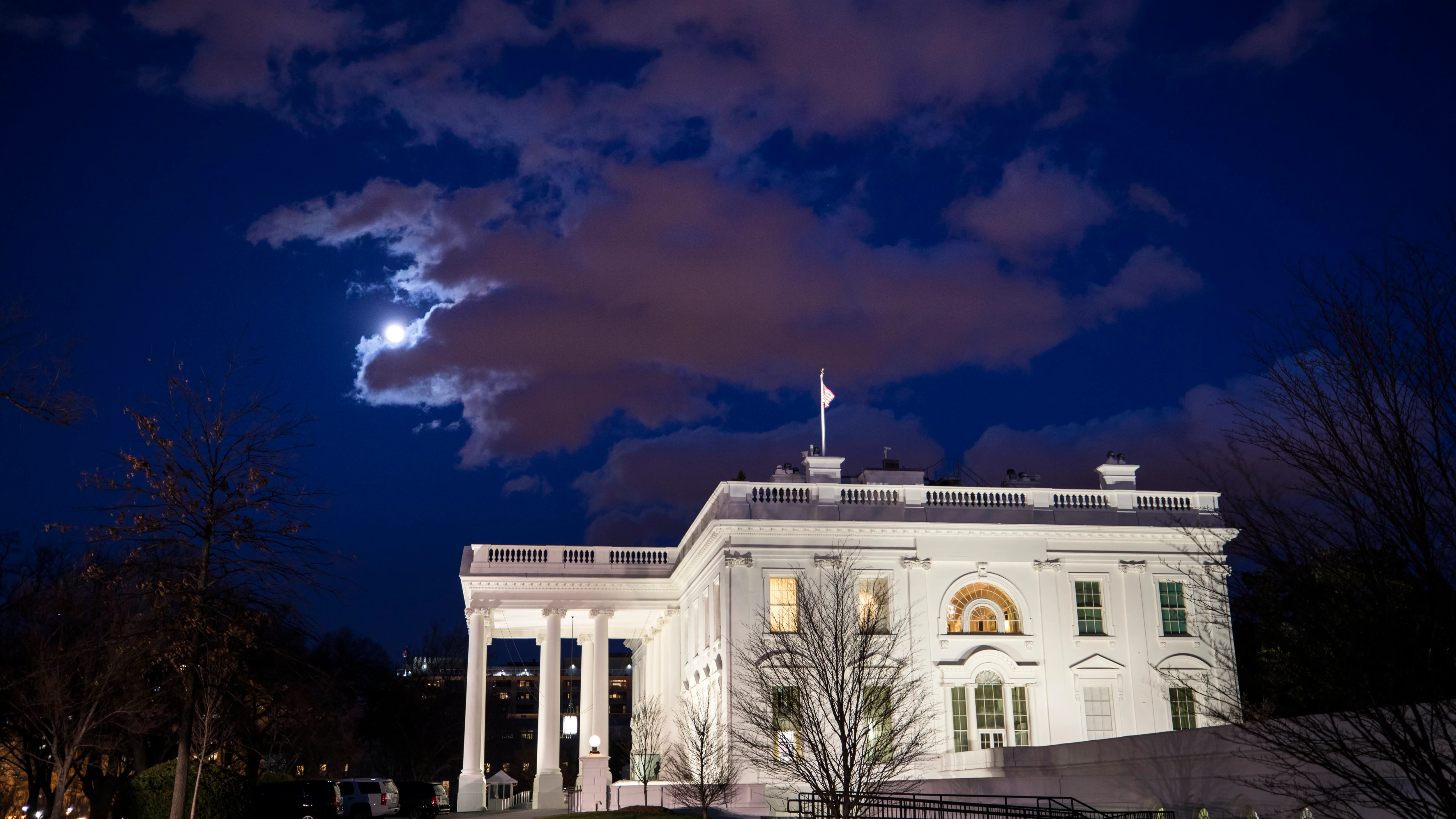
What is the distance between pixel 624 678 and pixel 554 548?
134 m

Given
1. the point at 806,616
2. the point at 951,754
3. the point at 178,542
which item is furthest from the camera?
the point at 951,754

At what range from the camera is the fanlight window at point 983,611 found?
41.9 metres

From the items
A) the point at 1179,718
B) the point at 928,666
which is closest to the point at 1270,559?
the point at 928,666

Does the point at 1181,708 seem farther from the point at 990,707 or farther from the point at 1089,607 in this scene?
the point at 990,707

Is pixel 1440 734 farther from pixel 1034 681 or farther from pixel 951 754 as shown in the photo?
pixel 1034 681

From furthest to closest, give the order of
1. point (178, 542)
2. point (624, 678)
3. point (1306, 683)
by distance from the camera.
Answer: point (624, 678)
point (178, 542)
point (1306, 683)

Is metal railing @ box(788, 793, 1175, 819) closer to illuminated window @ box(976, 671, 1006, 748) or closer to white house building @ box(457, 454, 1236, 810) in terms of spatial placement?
illuminated window @ box(976, 671, 1006, 748)

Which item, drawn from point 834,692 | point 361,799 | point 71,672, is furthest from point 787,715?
point 71,672

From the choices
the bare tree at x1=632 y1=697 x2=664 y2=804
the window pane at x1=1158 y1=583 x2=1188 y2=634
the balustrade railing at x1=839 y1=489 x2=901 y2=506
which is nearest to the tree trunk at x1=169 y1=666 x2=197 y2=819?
the bare tree at x1=632 y1=697 x2=664 y2=804

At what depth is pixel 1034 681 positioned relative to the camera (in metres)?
41.0

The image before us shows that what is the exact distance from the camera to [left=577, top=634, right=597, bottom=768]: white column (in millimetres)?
47625

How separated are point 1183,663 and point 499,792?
113ft

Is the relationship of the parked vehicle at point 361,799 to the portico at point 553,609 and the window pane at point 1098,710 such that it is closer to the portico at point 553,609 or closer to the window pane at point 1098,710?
the portico at point 553,609

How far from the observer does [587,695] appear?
51.3 meters
